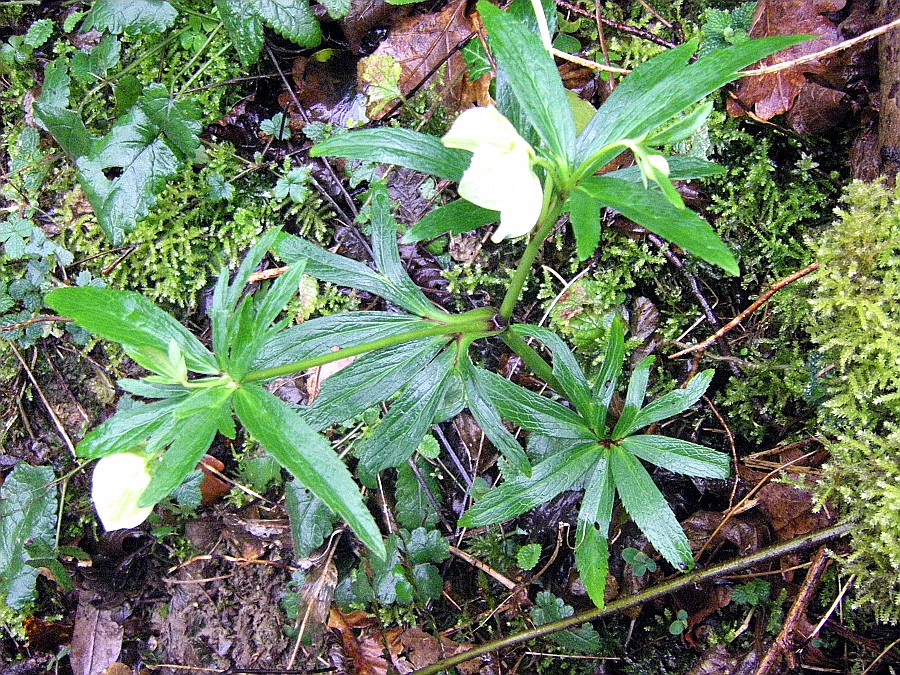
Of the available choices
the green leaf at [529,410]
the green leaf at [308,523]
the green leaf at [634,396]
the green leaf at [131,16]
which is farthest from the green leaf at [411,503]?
the green leaf at [131,16]

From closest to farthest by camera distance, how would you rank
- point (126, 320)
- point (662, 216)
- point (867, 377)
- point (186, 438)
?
1. point (662, 216)
2. point (186, 438)
3. point (126, 320)
4. point (867, 377)

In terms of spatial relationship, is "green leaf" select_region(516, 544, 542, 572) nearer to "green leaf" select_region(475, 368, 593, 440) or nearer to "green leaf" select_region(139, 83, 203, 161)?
"green leaf" select_region(475, 368, 593, 440)

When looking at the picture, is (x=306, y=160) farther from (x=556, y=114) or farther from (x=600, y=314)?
(x=556, y=114)

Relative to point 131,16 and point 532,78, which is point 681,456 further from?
point 131,16

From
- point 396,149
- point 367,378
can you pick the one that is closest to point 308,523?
point 367,378

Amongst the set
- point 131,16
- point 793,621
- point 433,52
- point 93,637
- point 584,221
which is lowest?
point 793,621

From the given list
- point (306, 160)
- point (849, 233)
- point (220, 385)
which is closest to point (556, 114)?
point (220, 385)
